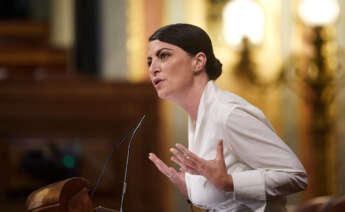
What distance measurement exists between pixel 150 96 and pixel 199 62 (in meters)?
3.04

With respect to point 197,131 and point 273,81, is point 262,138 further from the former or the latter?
point 273,81

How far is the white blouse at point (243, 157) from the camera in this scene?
938 mm

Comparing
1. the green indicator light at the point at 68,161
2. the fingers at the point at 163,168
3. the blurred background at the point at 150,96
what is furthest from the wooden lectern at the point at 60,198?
the green indicator light at the point at 68,161

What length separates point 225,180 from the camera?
3.02ft

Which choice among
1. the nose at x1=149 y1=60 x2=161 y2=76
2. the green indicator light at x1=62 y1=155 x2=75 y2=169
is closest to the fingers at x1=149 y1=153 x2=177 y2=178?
the nose at x1=149 y1=60 x2=161 y2=76

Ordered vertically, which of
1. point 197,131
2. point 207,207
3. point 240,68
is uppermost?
point 197,131

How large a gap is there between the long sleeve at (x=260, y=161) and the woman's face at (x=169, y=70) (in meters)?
0.10

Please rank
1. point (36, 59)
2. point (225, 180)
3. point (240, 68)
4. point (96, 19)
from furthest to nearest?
1. point (36, 59)
2. point (96, 19)
3. point (240, 68)
4. point (225, 180)

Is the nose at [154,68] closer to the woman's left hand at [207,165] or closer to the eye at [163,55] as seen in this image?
the eye at [163,55]

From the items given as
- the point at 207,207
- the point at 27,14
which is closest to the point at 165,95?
Answer: the point at 207,207

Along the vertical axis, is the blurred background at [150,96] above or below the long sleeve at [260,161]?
below

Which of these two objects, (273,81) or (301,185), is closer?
(301,185)

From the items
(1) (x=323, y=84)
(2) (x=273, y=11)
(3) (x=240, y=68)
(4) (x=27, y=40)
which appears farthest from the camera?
(4) (x=27, y=40)

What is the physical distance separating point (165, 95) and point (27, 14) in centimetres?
926
